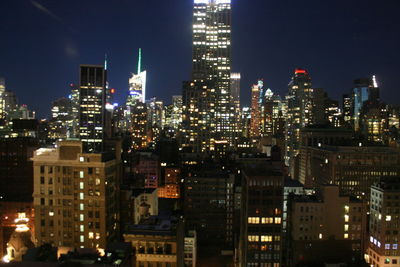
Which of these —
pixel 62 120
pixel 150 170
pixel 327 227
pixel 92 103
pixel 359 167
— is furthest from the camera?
pixel 62 120

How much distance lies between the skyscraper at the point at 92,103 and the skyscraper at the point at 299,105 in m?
84.6

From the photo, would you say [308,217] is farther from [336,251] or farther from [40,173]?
[40,173]

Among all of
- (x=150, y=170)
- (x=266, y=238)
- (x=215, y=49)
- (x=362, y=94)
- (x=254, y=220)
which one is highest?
(x=215, y=49)

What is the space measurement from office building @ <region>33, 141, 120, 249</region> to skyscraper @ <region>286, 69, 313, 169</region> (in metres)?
138

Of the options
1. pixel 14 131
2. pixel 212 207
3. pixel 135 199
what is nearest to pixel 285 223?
pixel 212 207

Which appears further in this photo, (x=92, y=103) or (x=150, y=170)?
(x=92, y=103)

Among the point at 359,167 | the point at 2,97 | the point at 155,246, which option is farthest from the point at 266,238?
the point at 2,97

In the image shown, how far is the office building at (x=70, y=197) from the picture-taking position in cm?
4462

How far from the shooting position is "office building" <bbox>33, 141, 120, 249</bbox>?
44625 mm

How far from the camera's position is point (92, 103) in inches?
5084

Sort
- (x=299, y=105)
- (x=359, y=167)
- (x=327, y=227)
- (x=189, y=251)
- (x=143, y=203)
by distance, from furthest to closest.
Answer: (x=299, y=105)
(x=359, y=167)
(x=189, y=251)
(x=327, y=227)
(x=143, y=203)

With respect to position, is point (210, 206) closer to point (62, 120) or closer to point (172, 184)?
point (172, 184)

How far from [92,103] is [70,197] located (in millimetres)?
88481

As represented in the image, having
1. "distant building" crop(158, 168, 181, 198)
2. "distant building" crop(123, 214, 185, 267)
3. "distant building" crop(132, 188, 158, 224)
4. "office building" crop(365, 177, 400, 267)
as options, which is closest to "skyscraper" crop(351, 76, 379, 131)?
"distant building" crop(158, 168, 181, 198)
